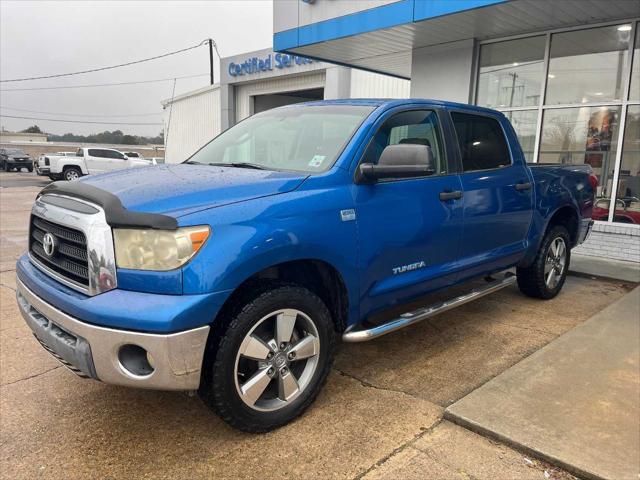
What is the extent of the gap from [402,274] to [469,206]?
0.95 meters

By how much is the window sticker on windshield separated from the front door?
27 cm

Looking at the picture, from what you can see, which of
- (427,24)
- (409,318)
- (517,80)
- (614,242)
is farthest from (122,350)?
(517,80)

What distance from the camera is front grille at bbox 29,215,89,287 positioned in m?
2.50

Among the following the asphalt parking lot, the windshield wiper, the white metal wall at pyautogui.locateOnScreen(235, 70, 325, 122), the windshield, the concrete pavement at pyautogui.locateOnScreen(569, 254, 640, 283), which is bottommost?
the asphalt parking lot

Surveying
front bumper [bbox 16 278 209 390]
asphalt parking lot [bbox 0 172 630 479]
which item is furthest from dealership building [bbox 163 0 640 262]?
front bumper [bbox 16 278 209 390]

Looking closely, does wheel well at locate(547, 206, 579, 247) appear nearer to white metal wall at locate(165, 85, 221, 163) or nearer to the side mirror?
the side mirror

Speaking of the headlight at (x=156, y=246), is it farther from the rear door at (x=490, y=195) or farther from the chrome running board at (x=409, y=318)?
the rear door at (x=490, y=195)

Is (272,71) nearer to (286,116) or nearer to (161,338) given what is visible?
(286,116)

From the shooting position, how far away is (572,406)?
3090 mm

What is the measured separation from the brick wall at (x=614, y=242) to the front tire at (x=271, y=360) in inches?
259

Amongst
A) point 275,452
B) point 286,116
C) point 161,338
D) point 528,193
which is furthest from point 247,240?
point 528,193

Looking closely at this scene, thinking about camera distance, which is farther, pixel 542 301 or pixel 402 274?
pixel 542 301

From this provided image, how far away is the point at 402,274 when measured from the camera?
341cm

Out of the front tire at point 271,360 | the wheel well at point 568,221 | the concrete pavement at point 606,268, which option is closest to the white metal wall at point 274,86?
the concrete pavement at point 606,268
